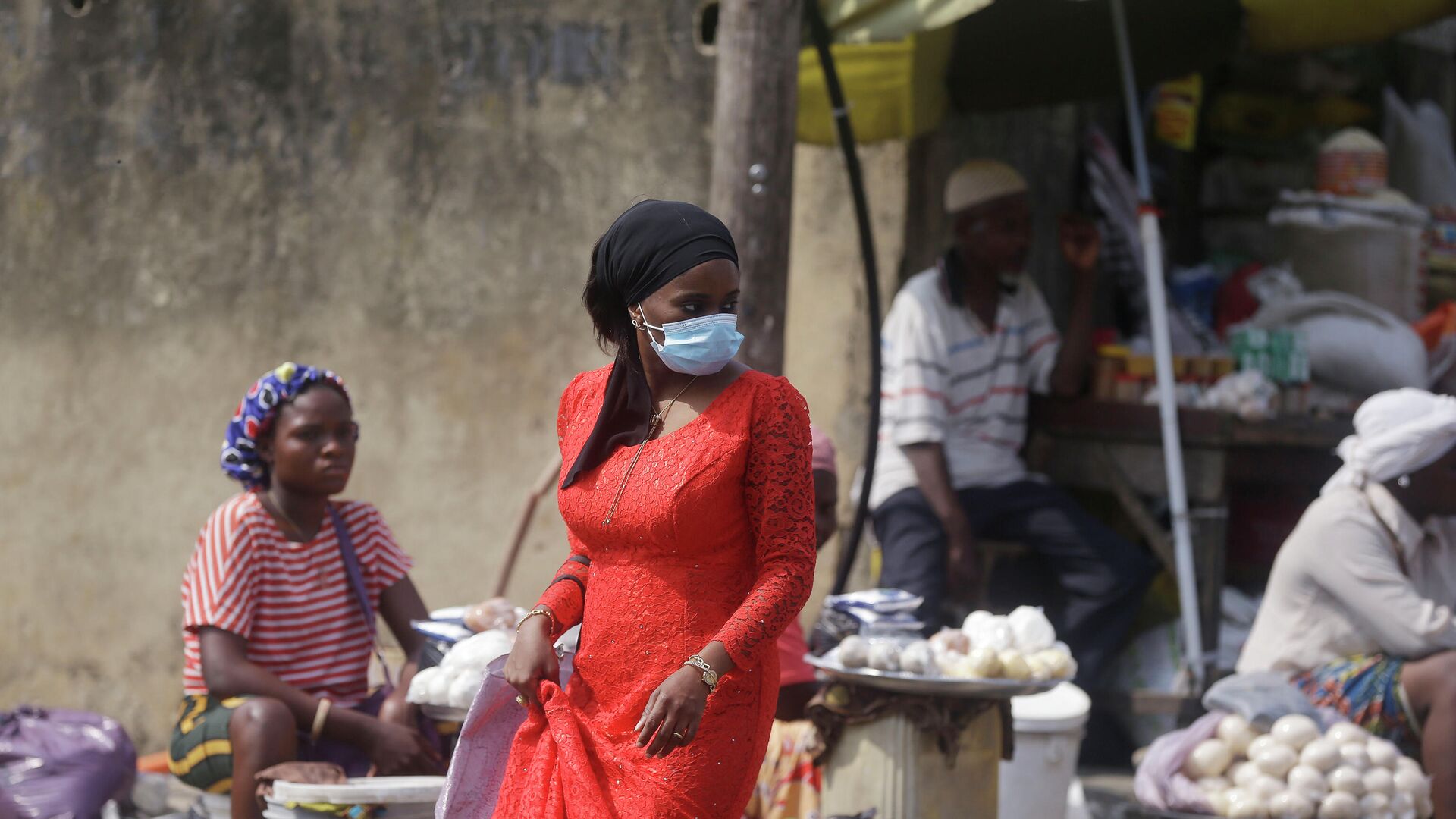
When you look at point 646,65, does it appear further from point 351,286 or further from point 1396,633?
point 1396,633

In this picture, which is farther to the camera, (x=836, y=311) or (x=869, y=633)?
(x=836, y=311)

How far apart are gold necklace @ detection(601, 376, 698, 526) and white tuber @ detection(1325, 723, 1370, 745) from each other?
2.48 metres

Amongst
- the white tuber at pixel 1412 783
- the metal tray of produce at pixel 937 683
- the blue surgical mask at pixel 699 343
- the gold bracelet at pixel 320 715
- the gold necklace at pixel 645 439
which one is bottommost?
the white tuber at pixel 1412 783

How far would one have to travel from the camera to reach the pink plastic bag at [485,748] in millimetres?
2643

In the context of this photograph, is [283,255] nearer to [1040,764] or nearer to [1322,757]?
[1040,764]

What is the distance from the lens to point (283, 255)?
6586mm

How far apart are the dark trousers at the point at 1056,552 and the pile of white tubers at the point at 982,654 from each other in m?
1.30

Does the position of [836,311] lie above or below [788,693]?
above

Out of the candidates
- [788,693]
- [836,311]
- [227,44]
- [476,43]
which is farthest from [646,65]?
[788,693]

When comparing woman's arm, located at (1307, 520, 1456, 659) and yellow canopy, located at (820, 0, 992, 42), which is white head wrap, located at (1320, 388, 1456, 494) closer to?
woman's arm, located at (1307, 520, 1456, 659)

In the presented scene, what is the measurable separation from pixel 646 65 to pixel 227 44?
1992 millimetres

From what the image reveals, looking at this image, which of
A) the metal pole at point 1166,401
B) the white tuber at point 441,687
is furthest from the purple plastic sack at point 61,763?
the metal pole at point 1166,401

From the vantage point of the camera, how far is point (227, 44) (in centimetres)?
668

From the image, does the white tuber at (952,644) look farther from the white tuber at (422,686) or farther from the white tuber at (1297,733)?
the white tuber at (422,686)
